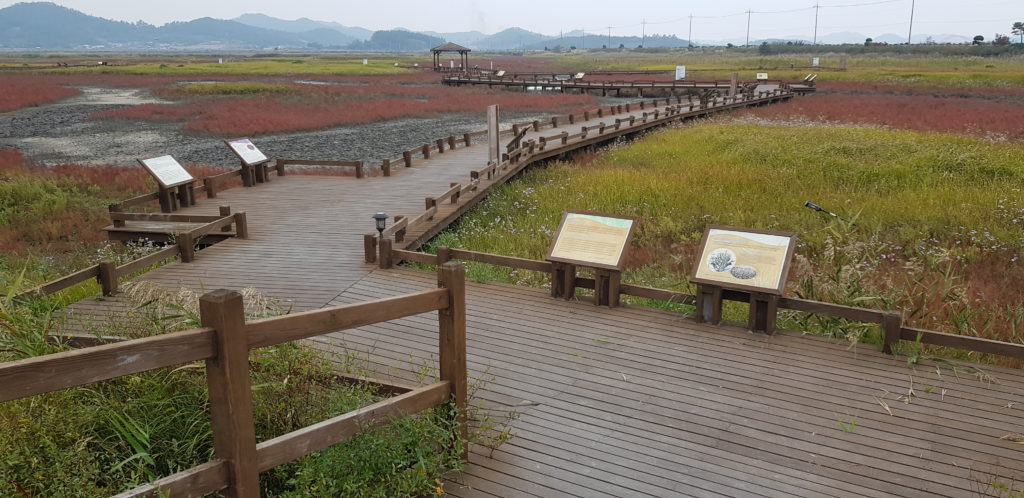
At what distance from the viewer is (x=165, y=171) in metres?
13.9

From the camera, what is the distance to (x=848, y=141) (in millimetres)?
22266

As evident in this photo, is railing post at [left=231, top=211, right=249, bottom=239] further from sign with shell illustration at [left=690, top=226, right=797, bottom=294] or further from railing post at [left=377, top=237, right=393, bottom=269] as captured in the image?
sign with shell illustration at [left=690, top=226, right=797, bottom=294]

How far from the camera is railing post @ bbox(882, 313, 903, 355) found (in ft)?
21.5

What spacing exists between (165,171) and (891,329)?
12.8 metres

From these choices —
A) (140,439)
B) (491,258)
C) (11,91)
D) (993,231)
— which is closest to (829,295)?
(491,258)

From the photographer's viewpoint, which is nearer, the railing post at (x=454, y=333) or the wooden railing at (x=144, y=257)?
the railing post at (x=454, y=333)

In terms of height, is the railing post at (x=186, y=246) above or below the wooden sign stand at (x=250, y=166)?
below

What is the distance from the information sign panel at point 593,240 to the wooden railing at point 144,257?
17.3 ft

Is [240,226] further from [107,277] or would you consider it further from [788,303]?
[788,303]

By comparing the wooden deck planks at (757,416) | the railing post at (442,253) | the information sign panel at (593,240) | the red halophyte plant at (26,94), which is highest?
the red halophyte plant at (26,94)

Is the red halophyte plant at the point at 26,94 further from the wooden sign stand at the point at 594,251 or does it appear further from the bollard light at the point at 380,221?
the wooden sign stand at the point at 594,251

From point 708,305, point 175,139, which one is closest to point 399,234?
point 708,305

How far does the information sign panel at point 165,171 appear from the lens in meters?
13.5

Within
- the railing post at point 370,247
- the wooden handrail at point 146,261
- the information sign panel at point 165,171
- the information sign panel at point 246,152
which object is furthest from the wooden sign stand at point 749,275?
the information sign panel at point 246,152
